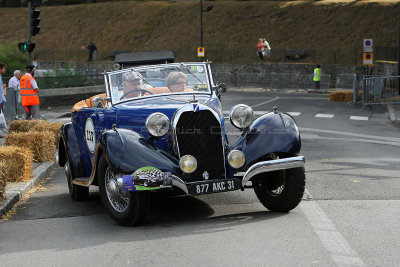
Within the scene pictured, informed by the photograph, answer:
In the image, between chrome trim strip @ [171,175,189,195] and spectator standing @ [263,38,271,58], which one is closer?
chrome trim strip @ [171,175,189,195]

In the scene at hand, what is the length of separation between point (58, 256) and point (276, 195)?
2.87 meters

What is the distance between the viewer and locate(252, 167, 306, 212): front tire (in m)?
8.31

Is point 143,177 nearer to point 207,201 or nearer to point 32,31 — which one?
point 207,201

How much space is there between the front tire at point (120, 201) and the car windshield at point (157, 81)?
145 cm

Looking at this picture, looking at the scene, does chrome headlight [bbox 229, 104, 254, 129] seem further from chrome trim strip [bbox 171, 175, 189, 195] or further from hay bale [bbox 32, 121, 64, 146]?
hay bale [bbox 32, 121, 64, 146]

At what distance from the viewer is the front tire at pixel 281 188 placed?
8.31 metres

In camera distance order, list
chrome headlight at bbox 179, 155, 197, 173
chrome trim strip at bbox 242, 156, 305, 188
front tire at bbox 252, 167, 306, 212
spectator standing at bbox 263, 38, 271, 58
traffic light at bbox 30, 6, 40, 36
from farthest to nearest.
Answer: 1. spectator standing at bbox 263, 38, 271, 58
2. traffic light at bbox 30, 6, 40, 36
3. front tire at bbox 252, 167, 306, 212
4. chrome trim strip at bbox 242, 156, 305, 188
5. chrome headlight at bbox 179, 155, 197, 173

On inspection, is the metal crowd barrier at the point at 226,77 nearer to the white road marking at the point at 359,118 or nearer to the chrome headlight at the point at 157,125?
the white road marking at the point at 359,118

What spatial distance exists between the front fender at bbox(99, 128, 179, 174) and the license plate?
309 millimetres

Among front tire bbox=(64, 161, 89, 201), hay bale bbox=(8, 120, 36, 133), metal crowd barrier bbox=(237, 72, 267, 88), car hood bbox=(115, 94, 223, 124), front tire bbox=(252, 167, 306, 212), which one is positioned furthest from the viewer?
metal crowd barrier bbox=(237, 72, 267, 88)

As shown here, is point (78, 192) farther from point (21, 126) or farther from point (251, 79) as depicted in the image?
point (251, 79)

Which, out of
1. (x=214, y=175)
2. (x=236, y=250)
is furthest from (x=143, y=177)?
(x=236, y=250)

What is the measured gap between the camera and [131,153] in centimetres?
787

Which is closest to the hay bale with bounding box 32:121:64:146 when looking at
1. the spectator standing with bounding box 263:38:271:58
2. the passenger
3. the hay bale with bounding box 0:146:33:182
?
the hay bale with bounding box 0:146:33:182
